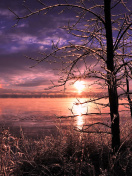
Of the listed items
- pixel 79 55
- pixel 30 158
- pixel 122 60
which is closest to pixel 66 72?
pixel 79 55

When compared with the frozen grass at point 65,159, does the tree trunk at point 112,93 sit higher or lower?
higher

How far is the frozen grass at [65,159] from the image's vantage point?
14.2 feet

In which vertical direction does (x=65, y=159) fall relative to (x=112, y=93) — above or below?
below

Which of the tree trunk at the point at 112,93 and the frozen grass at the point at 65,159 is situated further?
the tree trunk at the point at 112,93

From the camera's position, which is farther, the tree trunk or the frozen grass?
the tree trunk

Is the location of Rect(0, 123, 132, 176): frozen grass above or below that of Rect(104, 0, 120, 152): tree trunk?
below

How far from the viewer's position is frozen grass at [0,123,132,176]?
170 inches

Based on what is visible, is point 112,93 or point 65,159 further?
point 112,93

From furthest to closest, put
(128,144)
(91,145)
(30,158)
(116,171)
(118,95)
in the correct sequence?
(128,144), (91,145), (118,95), (30,158), (116,171)

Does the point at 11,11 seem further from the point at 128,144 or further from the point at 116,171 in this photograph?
the point at 128,144

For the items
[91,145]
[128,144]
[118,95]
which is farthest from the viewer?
[128,144]

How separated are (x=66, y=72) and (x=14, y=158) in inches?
95.0

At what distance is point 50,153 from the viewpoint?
5246mm

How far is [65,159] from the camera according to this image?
202 inches
